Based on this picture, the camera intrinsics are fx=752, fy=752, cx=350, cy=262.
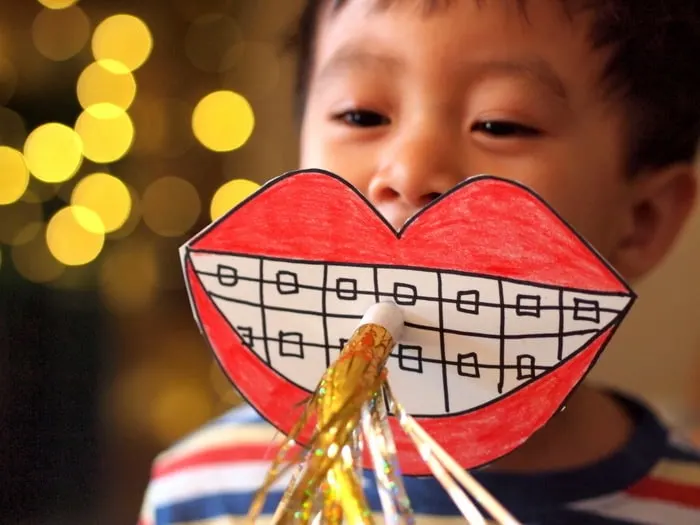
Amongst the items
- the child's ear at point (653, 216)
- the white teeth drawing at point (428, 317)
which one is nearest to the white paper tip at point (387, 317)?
the white teeth drawing at point (428, 317)

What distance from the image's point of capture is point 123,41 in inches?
47.3

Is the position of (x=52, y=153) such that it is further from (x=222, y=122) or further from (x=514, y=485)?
(x=514, y=485)

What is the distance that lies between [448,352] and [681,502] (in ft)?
1.20

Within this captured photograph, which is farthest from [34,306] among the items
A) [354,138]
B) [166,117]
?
[354,138]

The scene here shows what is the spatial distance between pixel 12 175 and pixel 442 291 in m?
1.02

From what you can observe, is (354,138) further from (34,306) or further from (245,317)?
(34,306)

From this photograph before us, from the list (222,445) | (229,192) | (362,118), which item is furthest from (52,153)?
(362,118)

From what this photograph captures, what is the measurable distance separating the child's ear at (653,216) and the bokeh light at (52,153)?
2.92 feet

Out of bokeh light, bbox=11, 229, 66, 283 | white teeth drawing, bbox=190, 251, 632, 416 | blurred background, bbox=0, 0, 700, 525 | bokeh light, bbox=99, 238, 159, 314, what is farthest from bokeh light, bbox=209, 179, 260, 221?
white teeth drawing, bbox=190, 251, 632, 416

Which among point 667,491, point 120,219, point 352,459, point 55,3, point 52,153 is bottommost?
point 667,491

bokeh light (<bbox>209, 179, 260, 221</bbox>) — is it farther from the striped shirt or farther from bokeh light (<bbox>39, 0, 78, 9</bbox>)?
the striped shirt

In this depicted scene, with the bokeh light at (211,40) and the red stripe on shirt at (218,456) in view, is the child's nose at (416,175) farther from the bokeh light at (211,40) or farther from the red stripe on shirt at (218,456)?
the bokeh light at (211,40)

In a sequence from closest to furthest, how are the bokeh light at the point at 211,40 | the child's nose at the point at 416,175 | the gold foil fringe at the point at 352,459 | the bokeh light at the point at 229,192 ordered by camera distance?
the gold foil fringe at the point at 352,459, the child's nose at the point at 416,175, the bokeh light at the point at 229,192, the bokeh light at the point at 211,40

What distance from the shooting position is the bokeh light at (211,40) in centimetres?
125
